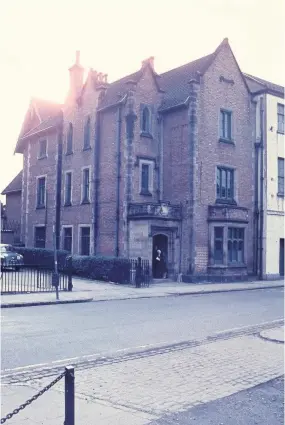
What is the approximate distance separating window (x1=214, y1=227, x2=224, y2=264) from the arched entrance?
2.81 meters

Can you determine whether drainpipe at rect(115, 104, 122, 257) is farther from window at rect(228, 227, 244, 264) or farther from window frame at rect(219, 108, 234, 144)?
window at rect(228, 227, 244, 264)

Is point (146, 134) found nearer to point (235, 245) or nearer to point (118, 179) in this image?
point (118, 179)

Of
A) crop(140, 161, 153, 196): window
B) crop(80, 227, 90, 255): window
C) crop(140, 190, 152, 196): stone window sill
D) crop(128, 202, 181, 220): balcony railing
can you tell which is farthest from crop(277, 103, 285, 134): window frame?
crop(80, 227, 90, 255): window

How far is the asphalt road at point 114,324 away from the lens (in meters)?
8.70

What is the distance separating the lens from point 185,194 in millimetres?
26000

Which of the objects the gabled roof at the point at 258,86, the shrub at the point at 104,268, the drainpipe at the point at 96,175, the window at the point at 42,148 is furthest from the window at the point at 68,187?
the gabled roof at the point at 258,86

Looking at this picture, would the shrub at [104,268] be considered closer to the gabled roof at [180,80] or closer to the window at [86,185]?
the window at [86,185]

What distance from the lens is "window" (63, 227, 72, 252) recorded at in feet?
100

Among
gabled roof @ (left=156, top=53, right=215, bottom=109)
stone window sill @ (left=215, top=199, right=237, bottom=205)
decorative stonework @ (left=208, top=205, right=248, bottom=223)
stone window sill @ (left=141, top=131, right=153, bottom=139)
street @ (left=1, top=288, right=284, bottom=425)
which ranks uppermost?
gabled roof @ (left=156, top=53, right=215, bottom=109)

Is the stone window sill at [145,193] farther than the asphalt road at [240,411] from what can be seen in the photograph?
Yes

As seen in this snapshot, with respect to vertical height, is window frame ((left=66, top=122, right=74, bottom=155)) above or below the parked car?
above

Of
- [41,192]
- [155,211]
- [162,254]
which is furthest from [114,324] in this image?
[41,192]

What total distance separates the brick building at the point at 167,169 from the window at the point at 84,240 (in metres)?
0.06

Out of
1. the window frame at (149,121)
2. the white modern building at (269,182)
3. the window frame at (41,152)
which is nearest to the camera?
the window frame at (149,121)
